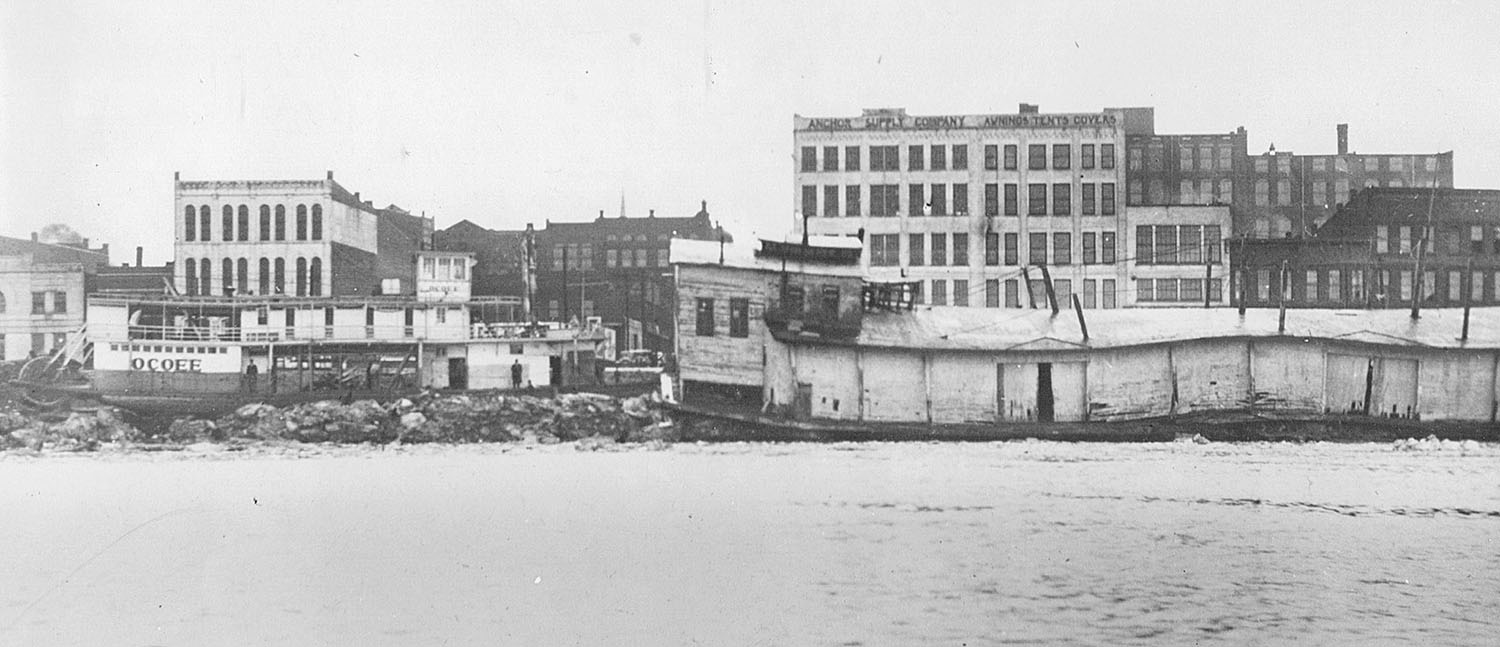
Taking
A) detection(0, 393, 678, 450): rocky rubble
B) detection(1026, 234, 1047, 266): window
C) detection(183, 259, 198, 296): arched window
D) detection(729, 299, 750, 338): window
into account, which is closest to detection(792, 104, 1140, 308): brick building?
detection(1026, 234, 1047, 266): window

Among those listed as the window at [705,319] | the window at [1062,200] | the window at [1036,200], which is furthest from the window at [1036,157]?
the window at [705,319]

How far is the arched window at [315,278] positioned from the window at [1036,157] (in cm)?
3288

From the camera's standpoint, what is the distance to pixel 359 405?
151 ft

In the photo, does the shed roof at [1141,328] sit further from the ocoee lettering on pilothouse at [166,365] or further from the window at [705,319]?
the ocoee lettering on pilothouse at [166,365]

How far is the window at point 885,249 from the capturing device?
5569 centimetres

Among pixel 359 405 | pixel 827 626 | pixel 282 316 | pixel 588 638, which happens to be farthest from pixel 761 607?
pixel 282 316

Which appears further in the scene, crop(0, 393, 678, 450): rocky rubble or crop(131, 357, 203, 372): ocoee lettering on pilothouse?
crop(131, 357, 203, 372): ocoee lettering on pilothouse

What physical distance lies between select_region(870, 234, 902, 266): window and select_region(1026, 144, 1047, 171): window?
643 centimetres

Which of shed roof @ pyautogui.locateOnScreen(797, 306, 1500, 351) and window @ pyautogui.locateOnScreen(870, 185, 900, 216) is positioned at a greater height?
window @ pyautogui.locateOnScreen(870, 185, 900, 216)

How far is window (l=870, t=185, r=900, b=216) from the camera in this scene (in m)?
56.5

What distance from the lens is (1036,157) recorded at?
180ft

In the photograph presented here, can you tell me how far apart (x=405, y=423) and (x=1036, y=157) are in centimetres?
2837

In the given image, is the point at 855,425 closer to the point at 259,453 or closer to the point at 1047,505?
the point at 1047,505

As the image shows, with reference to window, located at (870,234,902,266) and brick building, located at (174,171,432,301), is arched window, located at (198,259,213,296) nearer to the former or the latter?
brick building, located at (174,171,432,301)
